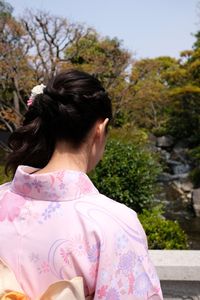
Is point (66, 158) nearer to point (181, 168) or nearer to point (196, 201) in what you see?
point (196, 201)

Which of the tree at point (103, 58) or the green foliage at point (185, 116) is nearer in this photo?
the tree at point (103, 58)

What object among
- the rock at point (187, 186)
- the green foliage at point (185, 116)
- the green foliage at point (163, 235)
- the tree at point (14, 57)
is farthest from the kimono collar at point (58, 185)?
the green foliage at point (185, 116)

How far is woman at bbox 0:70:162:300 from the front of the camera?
3.92 ft

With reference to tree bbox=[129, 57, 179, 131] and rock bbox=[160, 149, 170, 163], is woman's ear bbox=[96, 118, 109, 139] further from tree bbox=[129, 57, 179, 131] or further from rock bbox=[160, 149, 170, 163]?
rock bbox=[160, 149, 170, 163]

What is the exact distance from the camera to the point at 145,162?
19.4 ft

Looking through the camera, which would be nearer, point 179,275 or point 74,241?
point 74,241

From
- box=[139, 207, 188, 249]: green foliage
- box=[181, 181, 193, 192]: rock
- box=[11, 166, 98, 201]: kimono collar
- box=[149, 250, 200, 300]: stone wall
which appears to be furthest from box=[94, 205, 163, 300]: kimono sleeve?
box=[181, 181, 193, 192]: rock

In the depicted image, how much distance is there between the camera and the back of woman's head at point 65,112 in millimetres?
1283

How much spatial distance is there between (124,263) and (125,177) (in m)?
4.51

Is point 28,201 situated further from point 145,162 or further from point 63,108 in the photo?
point 145,162

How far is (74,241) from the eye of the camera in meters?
1.20

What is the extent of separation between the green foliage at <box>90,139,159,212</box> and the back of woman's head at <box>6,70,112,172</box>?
4259 mm

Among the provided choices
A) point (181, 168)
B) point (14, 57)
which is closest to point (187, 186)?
point (181, 168)

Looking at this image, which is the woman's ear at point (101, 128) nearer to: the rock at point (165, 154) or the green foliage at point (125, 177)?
the green foliage at point (125, 177)
